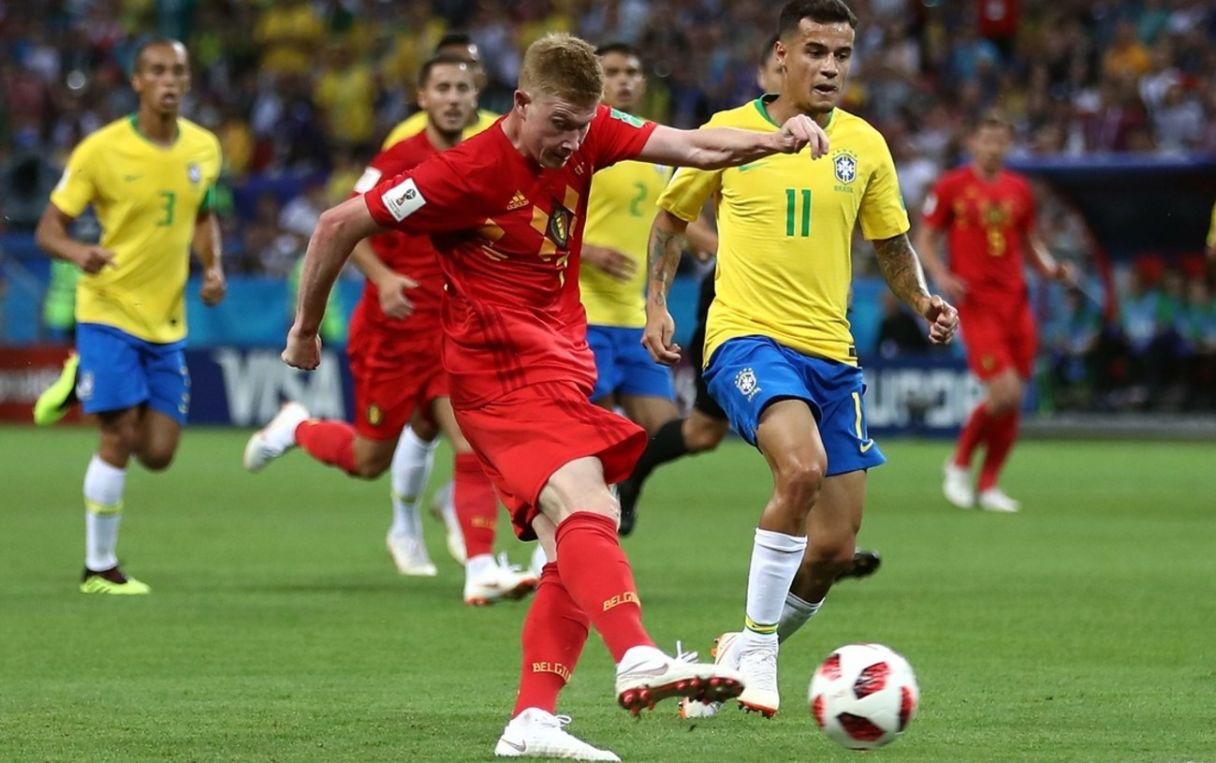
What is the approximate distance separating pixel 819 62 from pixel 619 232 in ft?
11.5

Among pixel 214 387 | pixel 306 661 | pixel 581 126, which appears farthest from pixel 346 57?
pixel 581 126

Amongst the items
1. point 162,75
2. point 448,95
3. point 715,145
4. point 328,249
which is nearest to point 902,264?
point 715,145

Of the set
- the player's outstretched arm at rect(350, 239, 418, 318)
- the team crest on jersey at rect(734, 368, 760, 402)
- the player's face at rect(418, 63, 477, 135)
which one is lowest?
the team crest on jersey at rect(734, 368, 760, 402)

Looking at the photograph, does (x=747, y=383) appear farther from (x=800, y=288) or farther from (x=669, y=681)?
(x=669, y=681)

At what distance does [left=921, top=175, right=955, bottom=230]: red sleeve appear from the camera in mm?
15938

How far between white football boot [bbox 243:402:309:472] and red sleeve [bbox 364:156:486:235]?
19.9 ft

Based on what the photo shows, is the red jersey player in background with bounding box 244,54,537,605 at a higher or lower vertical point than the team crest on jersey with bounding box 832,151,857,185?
lower

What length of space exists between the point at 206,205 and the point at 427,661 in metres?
3.94

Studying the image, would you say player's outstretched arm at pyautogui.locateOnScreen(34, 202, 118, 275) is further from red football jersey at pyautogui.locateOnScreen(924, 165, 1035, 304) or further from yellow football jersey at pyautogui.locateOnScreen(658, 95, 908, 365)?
red football jersey at pyautogui.locateOnScreen(924, 165, 1035, 304)

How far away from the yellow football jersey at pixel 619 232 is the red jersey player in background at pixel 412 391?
781 mm

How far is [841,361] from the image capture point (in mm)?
7523

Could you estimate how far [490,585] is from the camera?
10312 mm

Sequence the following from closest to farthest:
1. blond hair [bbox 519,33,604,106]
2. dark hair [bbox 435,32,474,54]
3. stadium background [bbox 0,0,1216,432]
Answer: blond hair [bbox 519,33,604,106], dark hair [bbox 435,32,474,54], stadium background [bbox 0,0,1216,432]

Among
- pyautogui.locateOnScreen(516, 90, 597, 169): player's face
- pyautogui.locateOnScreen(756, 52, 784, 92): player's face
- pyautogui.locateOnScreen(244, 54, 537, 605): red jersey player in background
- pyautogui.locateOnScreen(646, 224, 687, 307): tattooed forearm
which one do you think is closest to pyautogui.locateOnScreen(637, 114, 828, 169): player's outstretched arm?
pyautogui.locateOnScreen(516, 90, 597, 169): player's face
